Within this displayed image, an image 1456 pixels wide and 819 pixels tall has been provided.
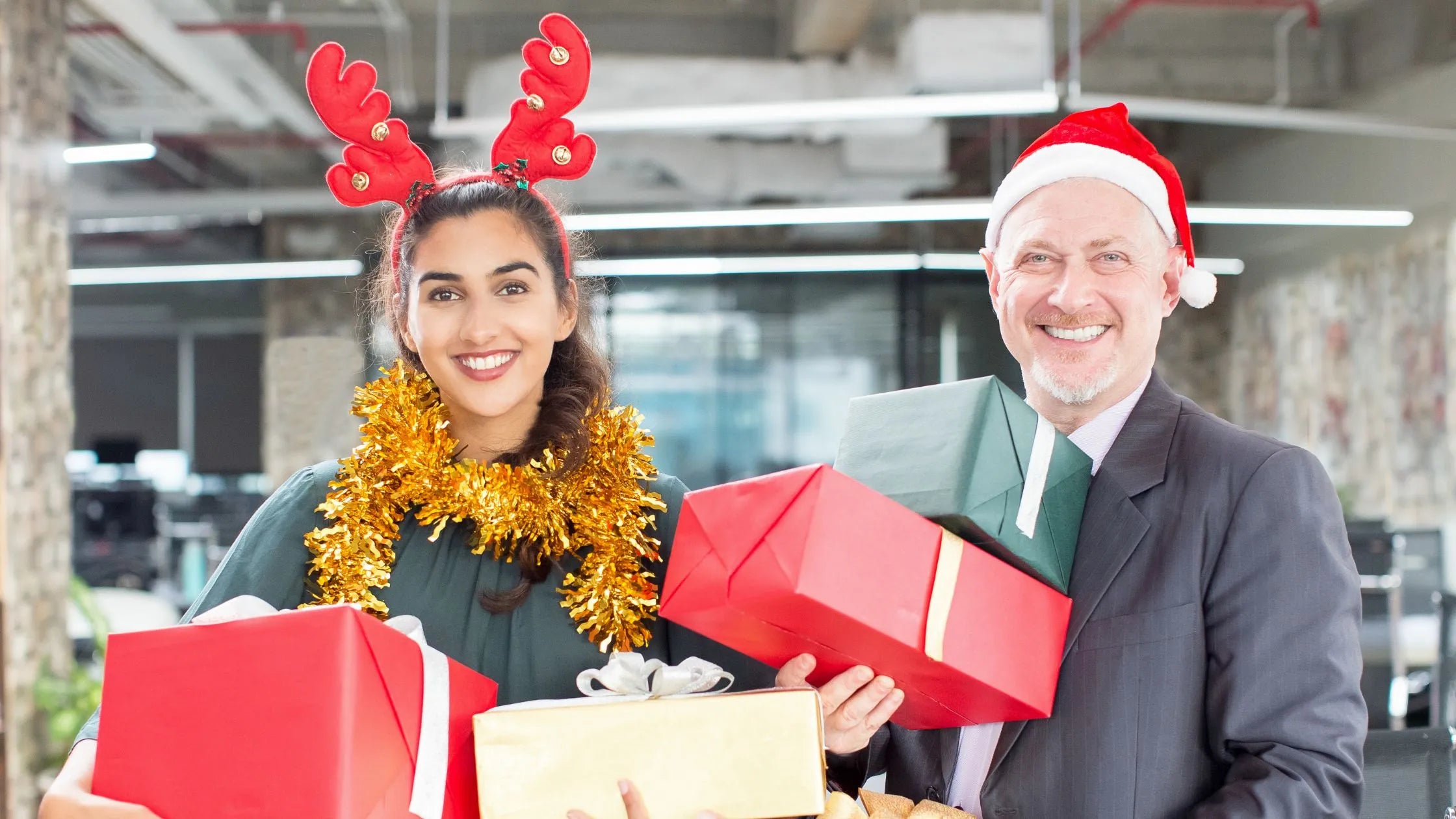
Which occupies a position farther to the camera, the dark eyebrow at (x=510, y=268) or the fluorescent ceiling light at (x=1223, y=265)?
the fluorescent ceiling light at (x=1223, y=265)

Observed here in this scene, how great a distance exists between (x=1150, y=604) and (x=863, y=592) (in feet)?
1.17

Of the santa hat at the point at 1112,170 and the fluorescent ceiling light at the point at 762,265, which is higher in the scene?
the fluorescent ceiling light at the point at 762,265

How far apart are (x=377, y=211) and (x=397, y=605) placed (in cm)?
629

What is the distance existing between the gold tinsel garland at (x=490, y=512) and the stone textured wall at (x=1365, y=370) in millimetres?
6163

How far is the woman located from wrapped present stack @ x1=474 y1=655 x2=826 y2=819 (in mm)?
322

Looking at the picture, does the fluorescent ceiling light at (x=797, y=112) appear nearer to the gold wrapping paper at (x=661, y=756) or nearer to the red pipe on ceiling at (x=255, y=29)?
the red pipe on ceiling at (x=255, y=29)

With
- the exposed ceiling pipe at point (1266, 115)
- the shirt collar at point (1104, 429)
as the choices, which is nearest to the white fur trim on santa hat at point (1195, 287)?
the shirt collar at point (1104, 429)

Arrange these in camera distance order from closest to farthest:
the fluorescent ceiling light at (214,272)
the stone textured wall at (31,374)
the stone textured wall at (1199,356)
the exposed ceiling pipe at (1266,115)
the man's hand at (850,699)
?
1. the man's hand at (850,699)
2. the stone textured wall at (31,374)
3. the exposed ceiling pipe at (1266,115)
4. the stone textured wall at (1199,356)
5. the fluorescent ceiling light at (214,272)

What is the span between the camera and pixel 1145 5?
611 centimetres

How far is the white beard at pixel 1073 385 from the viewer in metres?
1.48

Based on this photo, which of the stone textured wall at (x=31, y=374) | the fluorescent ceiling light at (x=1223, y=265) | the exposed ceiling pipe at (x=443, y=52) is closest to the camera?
the stone textured wall at (x=31, y=374)

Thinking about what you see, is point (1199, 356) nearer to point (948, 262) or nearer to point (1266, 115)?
point (948, 262)

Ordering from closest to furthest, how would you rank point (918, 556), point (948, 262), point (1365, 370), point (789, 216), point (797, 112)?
1. point (918, 556)
2. point (797, 112)
3. point (1365, 370)
4. point (789, 216)
5. point (948, 262)

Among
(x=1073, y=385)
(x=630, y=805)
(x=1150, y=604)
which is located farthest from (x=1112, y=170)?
→ (x=630, y=805)
